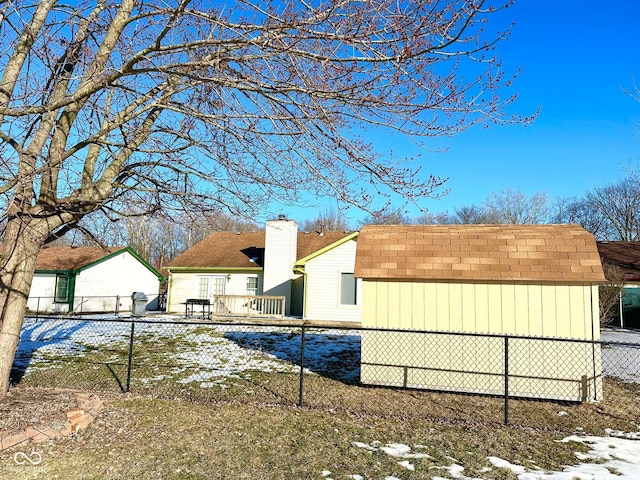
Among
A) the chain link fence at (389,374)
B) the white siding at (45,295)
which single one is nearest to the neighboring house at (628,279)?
the chain link fence at (389,374)

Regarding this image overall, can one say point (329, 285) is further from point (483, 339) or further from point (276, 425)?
point (276, 425)

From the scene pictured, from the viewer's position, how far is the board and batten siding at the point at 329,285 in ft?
61.3

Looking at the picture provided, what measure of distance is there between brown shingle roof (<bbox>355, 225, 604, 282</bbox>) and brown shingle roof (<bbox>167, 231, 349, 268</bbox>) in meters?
14.0

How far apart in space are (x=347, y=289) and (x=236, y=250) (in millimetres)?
7780

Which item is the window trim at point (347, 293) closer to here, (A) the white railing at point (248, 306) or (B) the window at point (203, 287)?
(A) the white railing at point (248, 306)

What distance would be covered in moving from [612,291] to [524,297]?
13.2m

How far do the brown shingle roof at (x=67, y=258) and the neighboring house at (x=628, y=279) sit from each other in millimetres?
25570

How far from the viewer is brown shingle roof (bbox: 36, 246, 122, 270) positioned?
23.5m

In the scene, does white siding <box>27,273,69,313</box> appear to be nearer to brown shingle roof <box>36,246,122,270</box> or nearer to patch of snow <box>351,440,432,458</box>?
brown shingle roof <box>36,246,122,270</box>

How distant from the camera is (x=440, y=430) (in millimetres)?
5531

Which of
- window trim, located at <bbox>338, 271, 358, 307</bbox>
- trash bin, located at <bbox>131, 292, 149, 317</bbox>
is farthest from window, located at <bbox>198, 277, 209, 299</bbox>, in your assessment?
window trim, located at <bbox>338, 271, 358, 307</bbox>

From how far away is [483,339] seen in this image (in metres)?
7.38

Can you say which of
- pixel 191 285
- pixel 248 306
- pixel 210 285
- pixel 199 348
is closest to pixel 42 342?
pixel 199 348

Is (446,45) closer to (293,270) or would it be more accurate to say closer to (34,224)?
(34,224)
